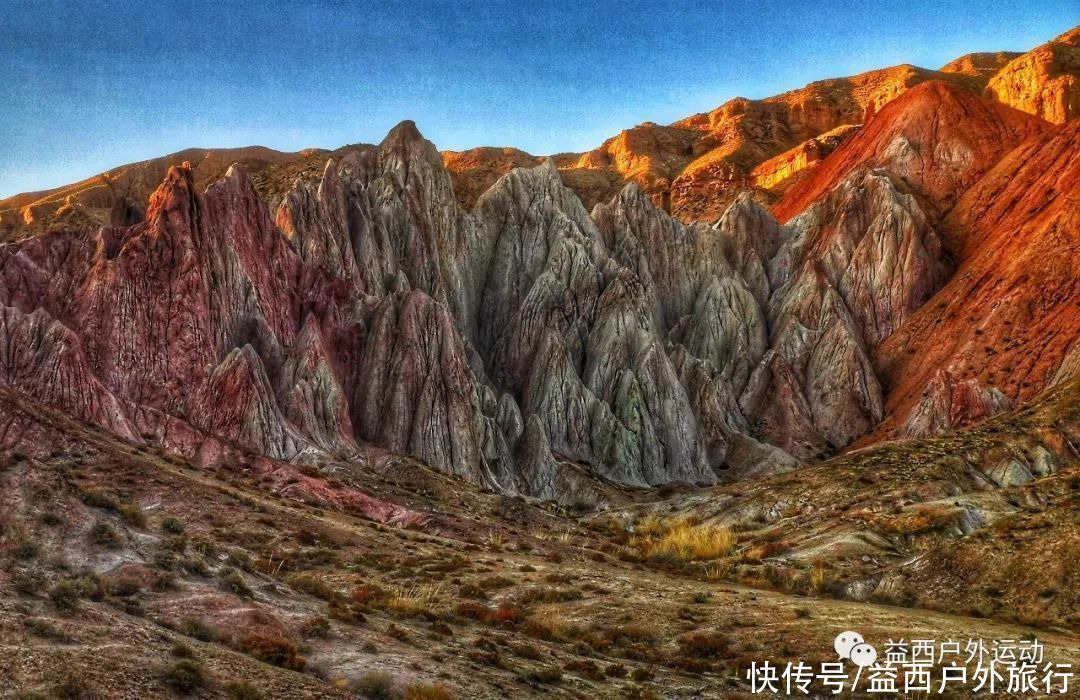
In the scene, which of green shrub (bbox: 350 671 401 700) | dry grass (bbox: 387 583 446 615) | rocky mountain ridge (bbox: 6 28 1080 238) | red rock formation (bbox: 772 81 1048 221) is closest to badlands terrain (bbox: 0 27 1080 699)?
green shrub (bbox: 350 671 401 700)

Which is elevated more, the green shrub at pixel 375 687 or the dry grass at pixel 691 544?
the green shrub at pixel 375 687

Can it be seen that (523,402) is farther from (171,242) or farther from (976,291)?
(976,291)

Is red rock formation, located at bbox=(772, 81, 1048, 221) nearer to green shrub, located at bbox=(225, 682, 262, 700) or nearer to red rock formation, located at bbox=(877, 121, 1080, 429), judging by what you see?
red rock formation, located at bbox=(877, 121, 1080, 429)

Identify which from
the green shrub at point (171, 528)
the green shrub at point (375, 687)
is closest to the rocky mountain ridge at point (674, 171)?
the green shrub at point (171, 528)

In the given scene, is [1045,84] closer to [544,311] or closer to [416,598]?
[544,311]

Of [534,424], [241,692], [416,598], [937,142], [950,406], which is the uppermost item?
[937,142]

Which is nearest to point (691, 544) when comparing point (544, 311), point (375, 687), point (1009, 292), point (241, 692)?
point (375, 687)

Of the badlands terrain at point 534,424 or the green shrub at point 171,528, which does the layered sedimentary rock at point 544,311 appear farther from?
the green shrub at point 171,528

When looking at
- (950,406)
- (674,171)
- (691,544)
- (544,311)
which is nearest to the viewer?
(691,544)

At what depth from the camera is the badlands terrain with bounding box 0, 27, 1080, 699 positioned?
21922mm

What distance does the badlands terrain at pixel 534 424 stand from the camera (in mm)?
21922

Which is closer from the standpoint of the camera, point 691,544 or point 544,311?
point 691,544

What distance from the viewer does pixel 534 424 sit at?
77.1m

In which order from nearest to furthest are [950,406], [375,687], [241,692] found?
1. [241,692]
2. [375,687]
3. [950,406]
